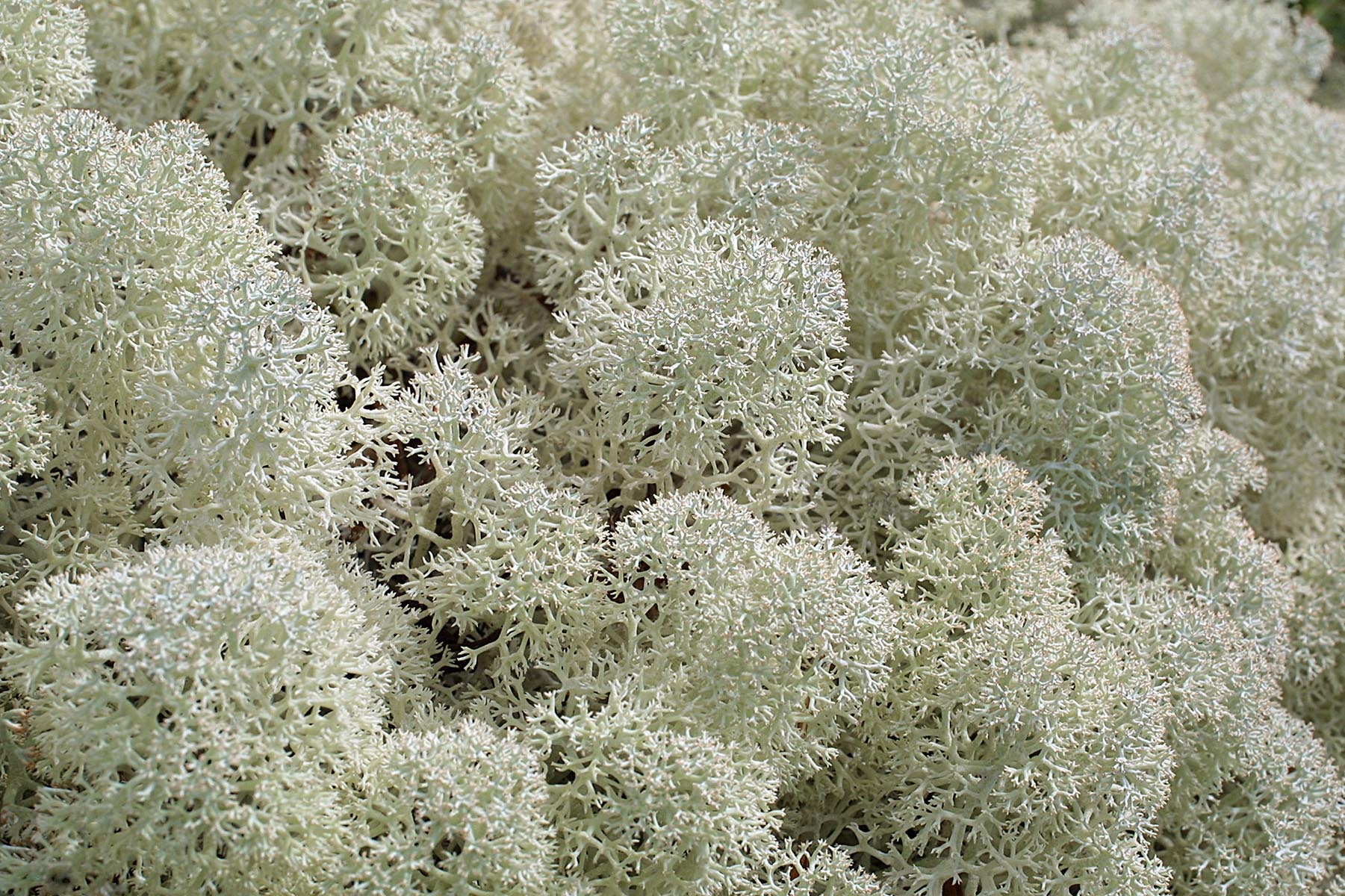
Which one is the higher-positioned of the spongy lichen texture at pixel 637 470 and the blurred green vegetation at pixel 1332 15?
the blurred green vegetation at pixel 1332 15

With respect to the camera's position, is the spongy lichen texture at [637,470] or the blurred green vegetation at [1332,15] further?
the blurred green vegetation at [1332,15]

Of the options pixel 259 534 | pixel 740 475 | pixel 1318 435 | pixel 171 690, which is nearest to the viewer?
pixel 171 690

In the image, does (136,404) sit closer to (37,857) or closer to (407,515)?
(407,515)

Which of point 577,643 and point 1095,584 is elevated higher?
point 1095,584

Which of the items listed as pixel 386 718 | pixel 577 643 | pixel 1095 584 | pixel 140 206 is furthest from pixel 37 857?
pixel 1095 584

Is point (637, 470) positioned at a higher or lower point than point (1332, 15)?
A: lower

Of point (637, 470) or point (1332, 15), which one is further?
point (1332, 15)

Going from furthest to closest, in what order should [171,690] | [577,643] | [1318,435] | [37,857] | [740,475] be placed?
1. [1318,435]
2. [740,475]
3. [577,643]
4. [37,857]
5. [171,690]

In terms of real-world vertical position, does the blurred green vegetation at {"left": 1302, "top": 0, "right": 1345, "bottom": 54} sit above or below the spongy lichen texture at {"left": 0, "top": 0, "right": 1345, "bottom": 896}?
above
